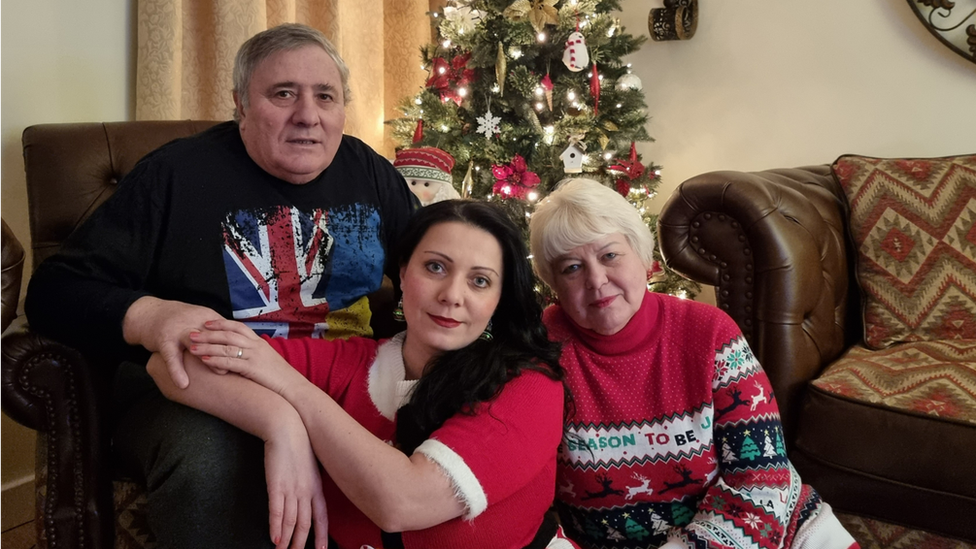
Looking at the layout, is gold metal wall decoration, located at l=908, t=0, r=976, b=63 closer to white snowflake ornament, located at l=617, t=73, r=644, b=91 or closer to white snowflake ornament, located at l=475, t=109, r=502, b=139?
white snowflake ornament, located at l=617, t=73, r=644, b=91

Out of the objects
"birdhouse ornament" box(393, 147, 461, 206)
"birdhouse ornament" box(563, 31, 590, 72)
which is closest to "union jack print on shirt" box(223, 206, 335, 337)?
"birdhouse ornament" box(393, 147, 461, 206)

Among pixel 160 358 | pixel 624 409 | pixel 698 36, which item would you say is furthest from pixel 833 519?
pixel 698 36

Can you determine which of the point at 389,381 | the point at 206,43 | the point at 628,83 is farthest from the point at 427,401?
the point at 628,83

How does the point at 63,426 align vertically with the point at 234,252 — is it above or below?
below

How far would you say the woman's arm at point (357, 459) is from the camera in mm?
897

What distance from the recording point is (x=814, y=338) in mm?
1704

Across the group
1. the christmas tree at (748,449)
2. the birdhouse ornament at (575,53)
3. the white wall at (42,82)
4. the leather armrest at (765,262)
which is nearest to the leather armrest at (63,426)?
the white wall at (42,82)

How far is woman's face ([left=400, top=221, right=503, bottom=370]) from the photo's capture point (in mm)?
1059

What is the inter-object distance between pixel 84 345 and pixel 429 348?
0.60 metres

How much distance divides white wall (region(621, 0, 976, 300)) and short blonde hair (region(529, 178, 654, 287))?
2.01 meters

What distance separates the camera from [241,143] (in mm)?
1354

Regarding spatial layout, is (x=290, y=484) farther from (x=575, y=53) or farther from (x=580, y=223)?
(x=575, y=53)

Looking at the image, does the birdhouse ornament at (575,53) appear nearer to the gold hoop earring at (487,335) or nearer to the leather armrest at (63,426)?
the gold hoop earring at (487,335)

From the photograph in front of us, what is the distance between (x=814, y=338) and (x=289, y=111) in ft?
4.41
